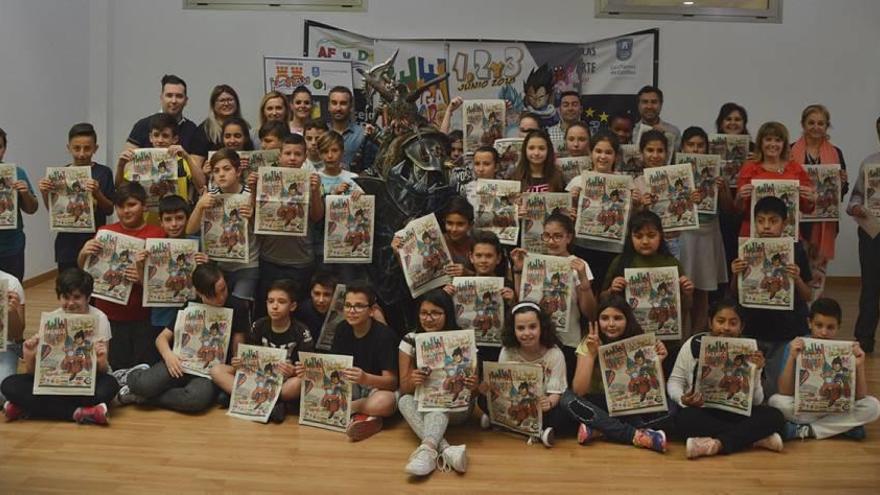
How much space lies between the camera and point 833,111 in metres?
8.87

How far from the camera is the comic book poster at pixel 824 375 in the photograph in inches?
164

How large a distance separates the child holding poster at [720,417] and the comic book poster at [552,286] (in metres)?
0.61

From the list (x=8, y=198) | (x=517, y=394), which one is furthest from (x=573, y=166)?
(x=8, y=198)

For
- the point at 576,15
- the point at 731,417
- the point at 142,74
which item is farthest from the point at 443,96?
the point at 731,417

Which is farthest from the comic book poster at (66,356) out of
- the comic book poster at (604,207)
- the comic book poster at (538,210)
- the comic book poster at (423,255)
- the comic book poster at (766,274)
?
the comic book poster at (766,274)

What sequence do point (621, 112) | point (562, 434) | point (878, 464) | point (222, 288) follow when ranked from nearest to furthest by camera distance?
point (878, 464), point (562, 434), point (222, 288), point (621, 112)

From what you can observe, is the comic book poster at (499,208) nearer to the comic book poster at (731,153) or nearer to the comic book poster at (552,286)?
the comic book poster at (552,286)

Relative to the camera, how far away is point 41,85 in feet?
26.1

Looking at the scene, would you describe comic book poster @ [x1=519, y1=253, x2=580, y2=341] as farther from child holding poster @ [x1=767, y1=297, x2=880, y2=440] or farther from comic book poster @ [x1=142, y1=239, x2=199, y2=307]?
comic book poster @ [x1=142, y1=239, x2=199, y2=307]

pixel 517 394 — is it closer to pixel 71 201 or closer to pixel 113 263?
pixel 113 263

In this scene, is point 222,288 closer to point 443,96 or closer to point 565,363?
point 565,363

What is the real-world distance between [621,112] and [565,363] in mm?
4796

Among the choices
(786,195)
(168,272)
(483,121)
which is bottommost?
(168,272)

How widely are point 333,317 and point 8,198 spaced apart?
1956 mm
